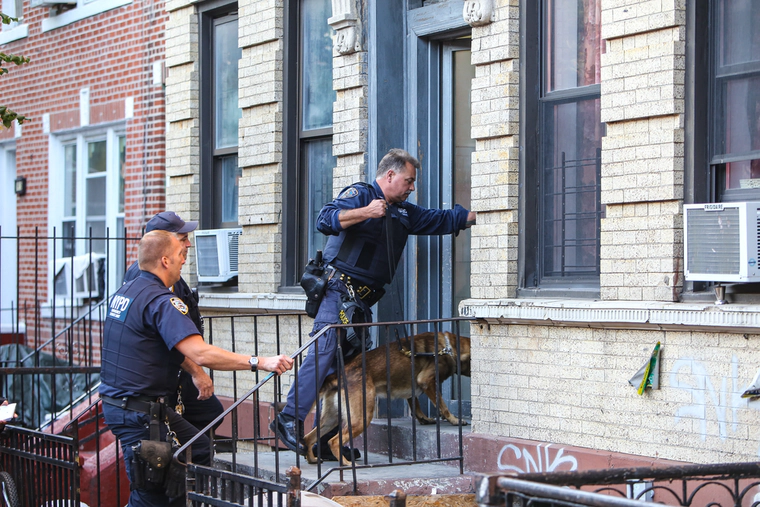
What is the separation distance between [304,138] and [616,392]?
13.9 feet

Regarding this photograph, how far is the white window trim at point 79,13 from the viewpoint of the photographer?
12.0 metres

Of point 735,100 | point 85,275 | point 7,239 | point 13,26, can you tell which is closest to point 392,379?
point 735,100

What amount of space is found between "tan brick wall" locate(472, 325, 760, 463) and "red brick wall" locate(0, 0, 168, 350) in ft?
16.9

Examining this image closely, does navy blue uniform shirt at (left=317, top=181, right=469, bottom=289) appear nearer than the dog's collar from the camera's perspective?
Yes

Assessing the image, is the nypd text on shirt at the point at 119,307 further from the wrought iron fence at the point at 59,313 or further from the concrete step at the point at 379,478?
the wrought iron fence at the point at 59,313

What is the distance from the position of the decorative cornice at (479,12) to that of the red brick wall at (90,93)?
5052 mm

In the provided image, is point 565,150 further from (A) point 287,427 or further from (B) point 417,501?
(A) point 287,427

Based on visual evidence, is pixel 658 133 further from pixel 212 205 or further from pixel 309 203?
pixel 212 205

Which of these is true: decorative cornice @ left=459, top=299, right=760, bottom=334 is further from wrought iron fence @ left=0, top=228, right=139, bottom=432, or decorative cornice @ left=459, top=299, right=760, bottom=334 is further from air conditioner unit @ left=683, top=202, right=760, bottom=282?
wrought iron fence @ left=0, top=228, right=139, bottom=432

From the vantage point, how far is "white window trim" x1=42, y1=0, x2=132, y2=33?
39.3 ft

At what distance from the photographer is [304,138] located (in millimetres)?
9156

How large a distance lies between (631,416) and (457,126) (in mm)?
2986

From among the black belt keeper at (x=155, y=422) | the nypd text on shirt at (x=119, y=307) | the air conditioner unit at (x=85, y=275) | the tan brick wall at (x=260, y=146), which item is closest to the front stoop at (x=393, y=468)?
the black belt keeper at (x=155, y=422)

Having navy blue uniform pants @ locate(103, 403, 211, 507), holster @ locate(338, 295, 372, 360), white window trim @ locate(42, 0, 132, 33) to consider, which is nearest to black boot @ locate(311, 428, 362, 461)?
holster @ locate(338, 295, 372, 360)
